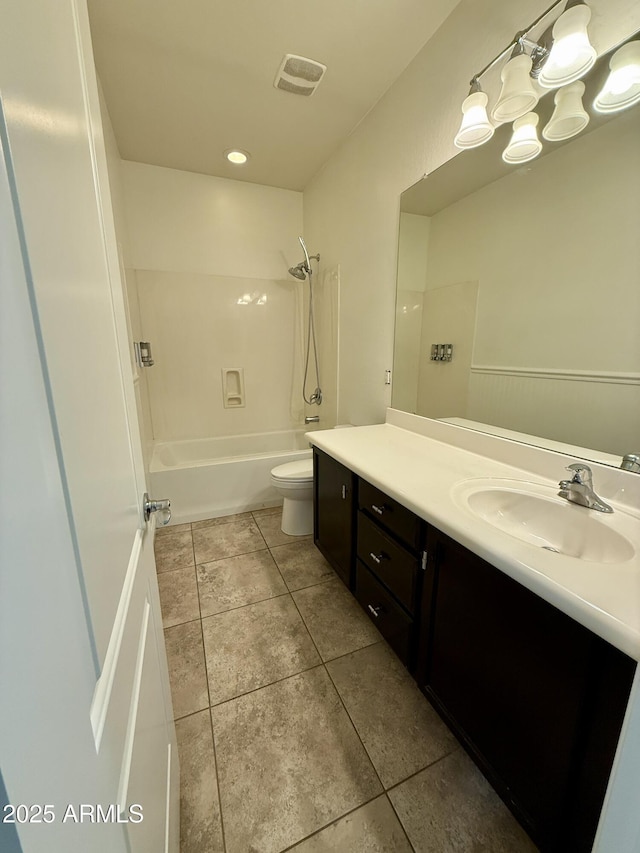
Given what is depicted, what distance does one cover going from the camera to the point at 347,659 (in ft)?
4.67

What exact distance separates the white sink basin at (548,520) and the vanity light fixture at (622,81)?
1174mm

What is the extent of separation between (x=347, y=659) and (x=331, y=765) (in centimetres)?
38

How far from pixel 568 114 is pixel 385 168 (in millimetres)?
1014

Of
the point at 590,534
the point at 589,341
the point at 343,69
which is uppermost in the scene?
the point at 343,69

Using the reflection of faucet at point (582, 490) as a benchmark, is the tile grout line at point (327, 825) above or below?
below

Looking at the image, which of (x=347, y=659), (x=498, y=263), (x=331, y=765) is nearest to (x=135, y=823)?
(x=331, y=765)

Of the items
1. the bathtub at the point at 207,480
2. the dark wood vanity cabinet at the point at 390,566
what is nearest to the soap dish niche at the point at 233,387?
the bathtub at the point at 207,480

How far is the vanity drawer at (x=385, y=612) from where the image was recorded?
1.21 m

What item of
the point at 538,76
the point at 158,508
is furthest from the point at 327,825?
the point at 538,76

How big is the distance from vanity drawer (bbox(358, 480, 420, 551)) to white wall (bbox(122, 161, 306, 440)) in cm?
211

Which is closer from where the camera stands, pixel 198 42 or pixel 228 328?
pixel 198 42

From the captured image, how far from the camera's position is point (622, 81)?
3.14 feet

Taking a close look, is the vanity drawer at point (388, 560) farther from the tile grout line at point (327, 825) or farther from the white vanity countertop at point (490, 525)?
the tile grout line at point (327, 825)

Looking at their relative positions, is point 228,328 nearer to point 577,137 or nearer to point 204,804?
point 577,137
